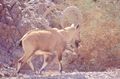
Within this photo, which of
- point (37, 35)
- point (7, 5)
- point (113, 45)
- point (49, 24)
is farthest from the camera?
point (49, 24)

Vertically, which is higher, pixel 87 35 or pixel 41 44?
pixel 41 44

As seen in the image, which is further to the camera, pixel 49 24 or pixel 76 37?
pixel 49 24

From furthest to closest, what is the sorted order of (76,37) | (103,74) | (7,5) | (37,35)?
(7,5) → (76,37) → (37,35) → (103,74)

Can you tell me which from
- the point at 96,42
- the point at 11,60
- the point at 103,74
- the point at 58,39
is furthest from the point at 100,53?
the point at 103,74

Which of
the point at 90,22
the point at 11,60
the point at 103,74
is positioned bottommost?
the point at 11,60

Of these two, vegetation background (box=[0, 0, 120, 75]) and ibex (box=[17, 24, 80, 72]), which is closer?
ibex (box=[17, 24, 80, 72])

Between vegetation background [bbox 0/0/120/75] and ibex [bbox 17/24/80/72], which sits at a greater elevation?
ibex [bbox 17/24/80/72]

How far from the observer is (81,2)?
15.1 m

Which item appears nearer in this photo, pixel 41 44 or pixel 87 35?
pixel 41 44

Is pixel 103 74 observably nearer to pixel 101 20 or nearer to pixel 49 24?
pixel 101 20

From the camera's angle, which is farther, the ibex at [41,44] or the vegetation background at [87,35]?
the vegetation background at [87,35]

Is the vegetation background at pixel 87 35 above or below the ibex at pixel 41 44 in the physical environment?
below

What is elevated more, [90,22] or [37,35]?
[37,35]

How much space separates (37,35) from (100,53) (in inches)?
166
